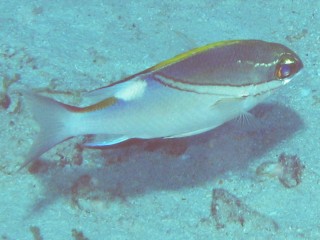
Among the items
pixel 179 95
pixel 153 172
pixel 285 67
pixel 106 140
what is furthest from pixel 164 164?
pixel 285 67

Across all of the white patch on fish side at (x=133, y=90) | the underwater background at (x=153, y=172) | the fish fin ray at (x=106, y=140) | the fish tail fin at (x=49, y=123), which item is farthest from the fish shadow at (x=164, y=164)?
the white patch on fish side at (x=133, y=90)

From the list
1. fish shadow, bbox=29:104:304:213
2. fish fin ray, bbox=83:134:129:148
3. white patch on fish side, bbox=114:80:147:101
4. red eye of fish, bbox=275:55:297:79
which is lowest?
fish shadow, bbox=29:104:304:213

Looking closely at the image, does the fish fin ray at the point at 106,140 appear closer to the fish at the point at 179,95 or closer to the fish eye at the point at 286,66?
the fish at the point at 179,95

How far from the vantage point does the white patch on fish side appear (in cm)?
256

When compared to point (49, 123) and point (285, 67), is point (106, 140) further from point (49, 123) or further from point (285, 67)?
point (285, 67)

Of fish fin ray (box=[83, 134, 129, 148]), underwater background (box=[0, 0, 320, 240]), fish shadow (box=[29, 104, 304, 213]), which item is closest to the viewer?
fish fin ray (box=[83, 134, 129, 148])

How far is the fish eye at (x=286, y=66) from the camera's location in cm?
264

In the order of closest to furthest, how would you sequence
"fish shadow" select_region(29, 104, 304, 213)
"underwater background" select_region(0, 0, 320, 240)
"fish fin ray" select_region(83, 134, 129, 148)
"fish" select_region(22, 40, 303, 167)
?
"fish" select_region(22, 40, 303, 167), "fish fin ray" select_region(83, 134, 129, 148), "underwater background" select_region(0, 0, 320, 240), "fish shadow" select_region(29, 104, 304, 213)

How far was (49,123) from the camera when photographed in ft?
8.78

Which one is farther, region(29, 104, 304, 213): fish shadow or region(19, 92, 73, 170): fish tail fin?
region(29, 104, 304, 213): fish shadow

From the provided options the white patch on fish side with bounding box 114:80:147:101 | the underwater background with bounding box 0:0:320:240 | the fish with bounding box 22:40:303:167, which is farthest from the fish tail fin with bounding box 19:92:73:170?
the underwater background with bounding box 0:0:320:240

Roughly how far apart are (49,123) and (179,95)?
2.62 feet

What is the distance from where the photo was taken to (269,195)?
3.69 m

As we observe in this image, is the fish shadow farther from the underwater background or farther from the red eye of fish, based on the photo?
the red eye of fish
